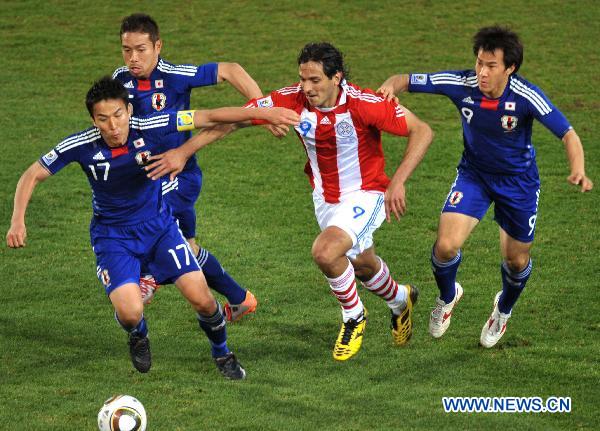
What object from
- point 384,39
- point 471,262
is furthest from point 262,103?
point 384,39

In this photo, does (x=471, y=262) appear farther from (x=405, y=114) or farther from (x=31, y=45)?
(x=31, y=45)

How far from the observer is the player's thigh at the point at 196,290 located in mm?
8641

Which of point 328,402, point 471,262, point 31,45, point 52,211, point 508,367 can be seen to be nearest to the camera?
point 328,402

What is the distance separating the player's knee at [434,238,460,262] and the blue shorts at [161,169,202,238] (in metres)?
2.20

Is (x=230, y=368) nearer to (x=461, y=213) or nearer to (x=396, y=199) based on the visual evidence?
(x=396, y=199)

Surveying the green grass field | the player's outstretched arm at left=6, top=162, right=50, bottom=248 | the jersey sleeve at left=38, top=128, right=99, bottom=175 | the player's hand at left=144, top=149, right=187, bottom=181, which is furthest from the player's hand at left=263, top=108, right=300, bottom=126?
the green grass field

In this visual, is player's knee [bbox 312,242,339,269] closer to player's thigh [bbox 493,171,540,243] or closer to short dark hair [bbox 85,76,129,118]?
player's thigh [bbox 493,171,540,243]

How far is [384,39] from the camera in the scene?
19016 millimetres

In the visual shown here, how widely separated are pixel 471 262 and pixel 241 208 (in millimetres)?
2868

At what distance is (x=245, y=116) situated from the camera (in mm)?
8586

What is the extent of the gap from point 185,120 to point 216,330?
61.9 inches

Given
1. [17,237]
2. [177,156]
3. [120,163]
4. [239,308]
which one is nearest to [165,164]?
[177,156]

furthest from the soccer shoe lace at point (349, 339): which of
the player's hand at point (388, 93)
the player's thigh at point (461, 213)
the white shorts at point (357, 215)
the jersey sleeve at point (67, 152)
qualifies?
the jersey sleeve at point (67, 152)

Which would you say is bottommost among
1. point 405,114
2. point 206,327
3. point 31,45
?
point 31,45
